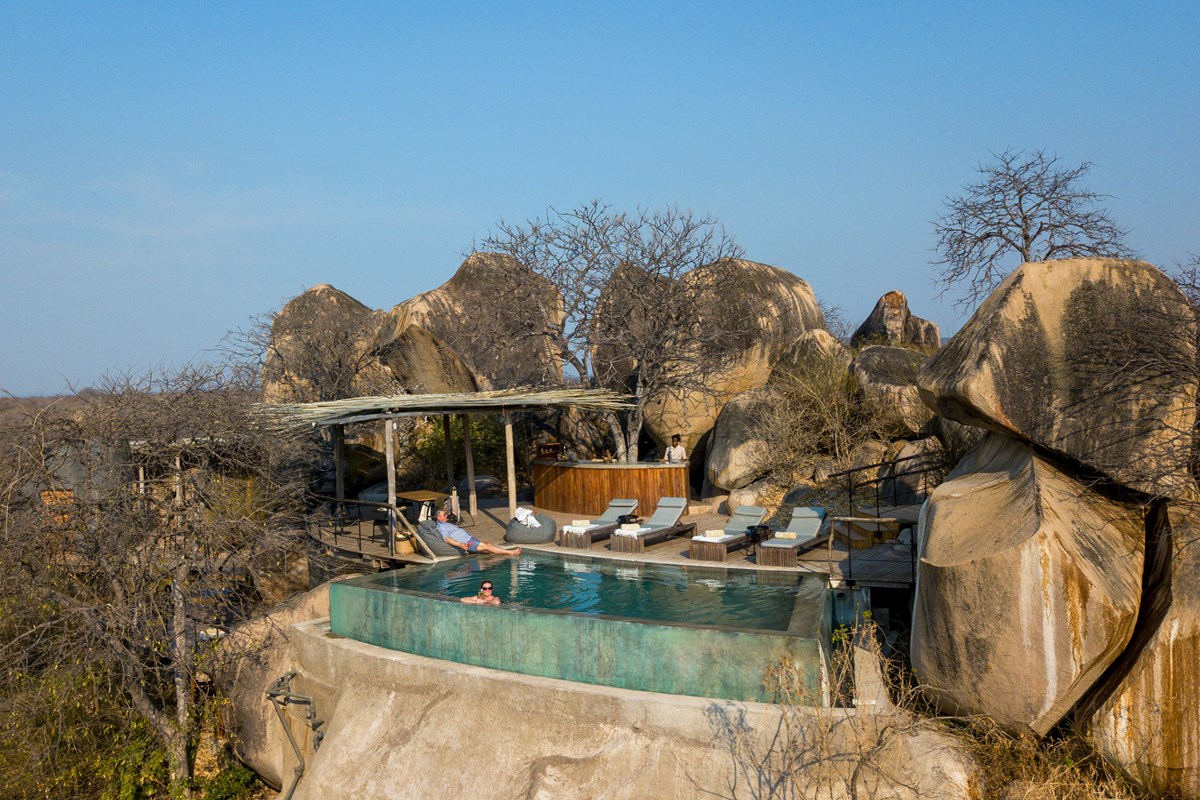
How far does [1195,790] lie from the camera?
728 centimetres

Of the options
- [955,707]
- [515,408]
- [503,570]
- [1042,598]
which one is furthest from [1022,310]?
[515,408]

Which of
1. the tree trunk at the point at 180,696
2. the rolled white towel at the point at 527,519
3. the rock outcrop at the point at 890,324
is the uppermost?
the rock outcrop at the point at 890,324

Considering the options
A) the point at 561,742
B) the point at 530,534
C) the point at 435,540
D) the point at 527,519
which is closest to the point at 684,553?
the point at 530,534

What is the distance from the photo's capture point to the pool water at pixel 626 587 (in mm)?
10836

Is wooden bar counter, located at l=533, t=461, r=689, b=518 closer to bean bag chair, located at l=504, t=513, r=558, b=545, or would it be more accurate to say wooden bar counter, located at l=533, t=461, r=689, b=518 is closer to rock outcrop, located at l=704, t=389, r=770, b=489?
rock outcrop, located at l=704, t=389, r=770, b=489

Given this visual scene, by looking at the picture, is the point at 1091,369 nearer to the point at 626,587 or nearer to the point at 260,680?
the point at 626,587

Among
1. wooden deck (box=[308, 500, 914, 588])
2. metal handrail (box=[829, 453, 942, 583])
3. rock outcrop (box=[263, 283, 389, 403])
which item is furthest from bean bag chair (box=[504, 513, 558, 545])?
rock outcrop (box=[263, 283, 389, 403])

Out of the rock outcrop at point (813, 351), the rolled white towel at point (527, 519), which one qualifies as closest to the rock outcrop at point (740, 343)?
the rock outcrop at point (813, 351)

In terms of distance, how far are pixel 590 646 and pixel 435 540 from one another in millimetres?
5533

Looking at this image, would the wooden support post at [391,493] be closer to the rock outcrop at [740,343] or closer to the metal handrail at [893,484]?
the metal handrail at [893,484]

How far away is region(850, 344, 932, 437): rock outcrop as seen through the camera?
61.7ft

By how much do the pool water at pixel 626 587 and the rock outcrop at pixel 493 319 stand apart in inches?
302

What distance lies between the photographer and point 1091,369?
857 centimetres

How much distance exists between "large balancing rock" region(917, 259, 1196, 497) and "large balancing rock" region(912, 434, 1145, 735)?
1.44 ft
